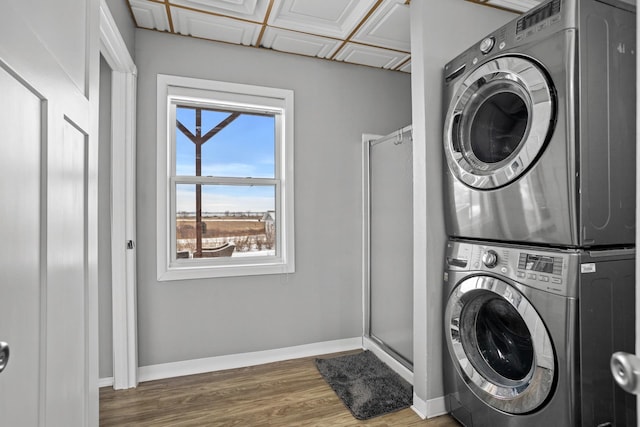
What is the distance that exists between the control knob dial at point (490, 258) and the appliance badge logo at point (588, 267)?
1.05 ft

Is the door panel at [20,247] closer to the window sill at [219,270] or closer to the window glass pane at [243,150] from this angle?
the window sill at [219,270]

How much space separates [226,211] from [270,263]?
20.8 inches

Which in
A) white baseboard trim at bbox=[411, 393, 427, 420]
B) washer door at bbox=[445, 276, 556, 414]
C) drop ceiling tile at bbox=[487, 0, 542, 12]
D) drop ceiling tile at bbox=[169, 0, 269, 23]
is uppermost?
drop ceiling tile at bbox=[169, 0, 269, 23]

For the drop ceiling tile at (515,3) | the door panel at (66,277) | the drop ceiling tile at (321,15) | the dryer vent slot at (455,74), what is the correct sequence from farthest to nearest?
the drop ceiling tile at (321,15)
the drop ceiling tile at (515,3)
the dryer vent slot at (455,74)
the door panel at (66,277)

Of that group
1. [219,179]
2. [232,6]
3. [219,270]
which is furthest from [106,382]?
[232,6]

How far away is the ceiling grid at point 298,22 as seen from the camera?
6.72 ft

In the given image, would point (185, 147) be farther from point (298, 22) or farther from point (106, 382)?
point (106, 382)

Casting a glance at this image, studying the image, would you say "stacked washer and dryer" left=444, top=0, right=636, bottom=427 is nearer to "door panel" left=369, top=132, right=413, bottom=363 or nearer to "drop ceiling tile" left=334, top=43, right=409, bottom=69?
"door panel" left=369, top=132, right=413, bottom=363

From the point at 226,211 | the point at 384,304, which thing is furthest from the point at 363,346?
the point at 226,211

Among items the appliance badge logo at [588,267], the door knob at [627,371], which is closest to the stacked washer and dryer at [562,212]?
the appliance badge logo at [588,267]

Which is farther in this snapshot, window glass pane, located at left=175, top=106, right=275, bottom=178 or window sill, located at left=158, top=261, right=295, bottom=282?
window glass pane, located at left=175, top=106, right=275, bottom=178

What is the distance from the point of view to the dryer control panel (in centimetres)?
125

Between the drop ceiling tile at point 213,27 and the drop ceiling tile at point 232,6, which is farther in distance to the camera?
the drop ceiling tile at point 213,27

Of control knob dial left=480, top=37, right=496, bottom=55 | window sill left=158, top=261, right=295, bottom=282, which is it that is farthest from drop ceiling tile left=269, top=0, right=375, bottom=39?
window sill left=158, top=261, right=295, bottom=282
